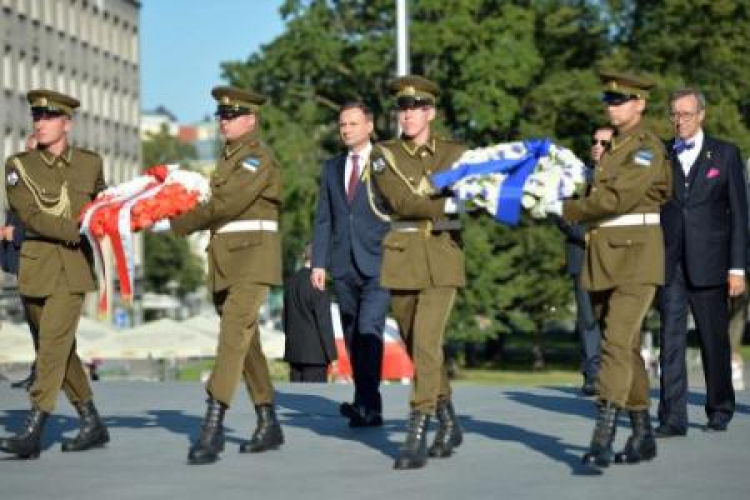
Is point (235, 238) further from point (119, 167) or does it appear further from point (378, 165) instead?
point (119, 167)

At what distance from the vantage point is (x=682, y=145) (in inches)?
555

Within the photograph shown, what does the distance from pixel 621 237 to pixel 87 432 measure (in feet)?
12.0

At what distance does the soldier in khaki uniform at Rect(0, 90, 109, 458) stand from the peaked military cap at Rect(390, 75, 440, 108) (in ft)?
6.55

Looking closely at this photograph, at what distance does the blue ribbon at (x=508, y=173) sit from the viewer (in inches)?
461

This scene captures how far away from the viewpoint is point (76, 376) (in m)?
13.4

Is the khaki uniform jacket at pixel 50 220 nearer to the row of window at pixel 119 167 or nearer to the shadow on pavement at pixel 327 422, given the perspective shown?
the shadow on pavement at pixel 327 422

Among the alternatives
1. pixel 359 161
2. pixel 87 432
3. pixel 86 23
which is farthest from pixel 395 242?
pixel 86 23

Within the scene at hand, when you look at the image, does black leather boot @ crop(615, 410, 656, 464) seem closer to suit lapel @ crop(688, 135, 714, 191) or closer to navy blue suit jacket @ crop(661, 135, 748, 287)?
navy blue suit jacket @ crop(661, 135, 748, 287)

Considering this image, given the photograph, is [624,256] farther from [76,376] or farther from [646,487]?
[76,376]

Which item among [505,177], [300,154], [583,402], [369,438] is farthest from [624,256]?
[300,154]

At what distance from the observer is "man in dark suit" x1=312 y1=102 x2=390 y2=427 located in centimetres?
1493

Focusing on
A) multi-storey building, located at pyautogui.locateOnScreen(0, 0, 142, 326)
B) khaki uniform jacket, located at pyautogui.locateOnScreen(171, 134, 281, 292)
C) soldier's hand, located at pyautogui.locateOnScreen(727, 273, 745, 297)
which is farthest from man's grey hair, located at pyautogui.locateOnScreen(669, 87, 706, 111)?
multi-storey building, located at pyautogui.locateOnScreen(0, 0, 142, 326)

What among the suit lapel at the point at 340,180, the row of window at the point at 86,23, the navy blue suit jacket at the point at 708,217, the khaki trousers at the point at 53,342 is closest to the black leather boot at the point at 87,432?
the khaki trousers at the point at 53,342

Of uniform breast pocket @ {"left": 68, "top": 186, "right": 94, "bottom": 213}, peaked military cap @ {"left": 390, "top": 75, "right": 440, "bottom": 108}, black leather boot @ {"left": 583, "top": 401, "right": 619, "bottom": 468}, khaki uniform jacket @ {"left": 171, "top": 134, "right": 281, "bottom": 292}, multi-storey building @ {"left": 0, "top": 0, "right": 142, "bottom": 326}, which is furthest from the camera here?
multi-storey building @ {"left": 0, "top": 0, "right": 142, "bottom": 326}
